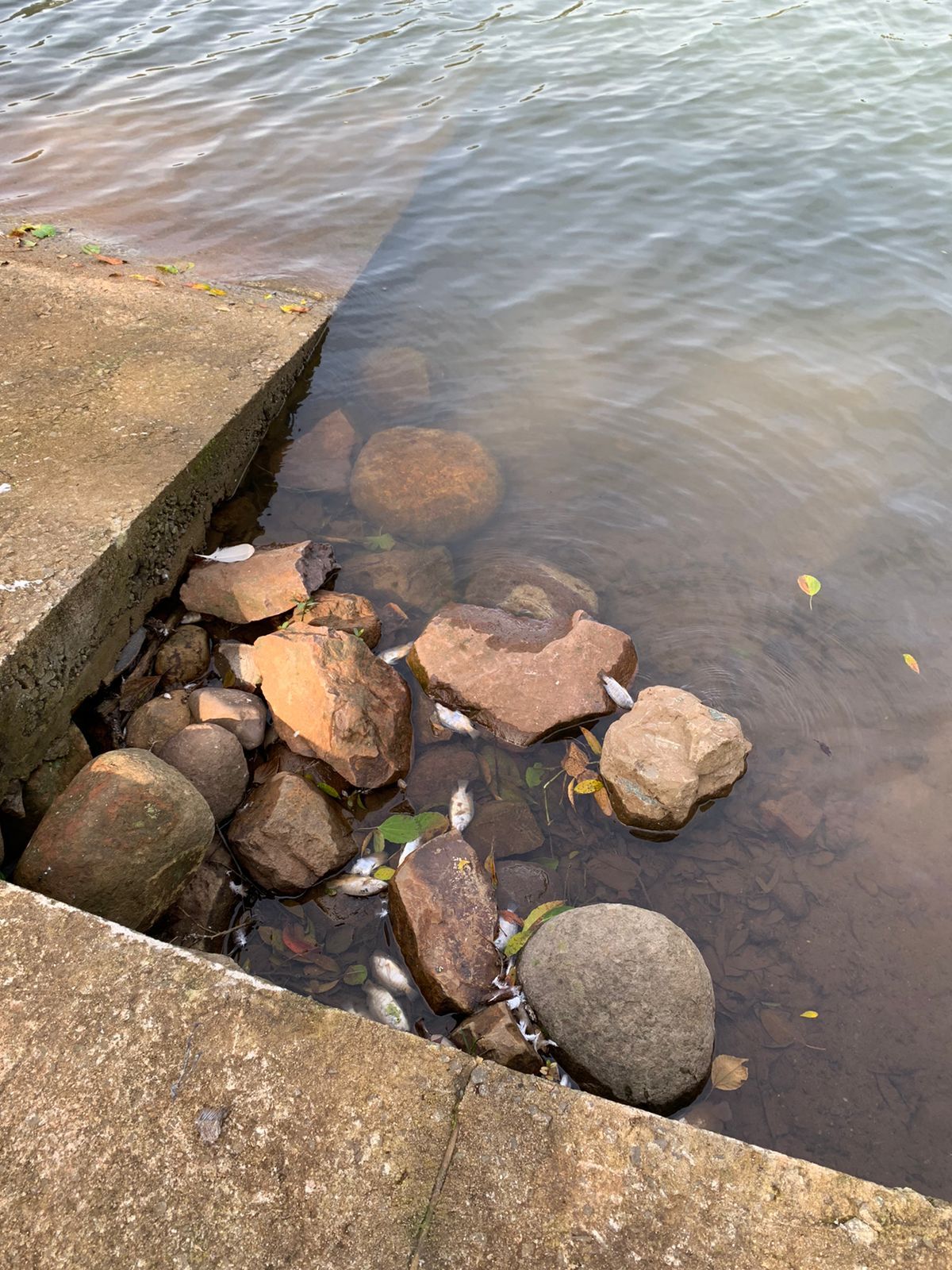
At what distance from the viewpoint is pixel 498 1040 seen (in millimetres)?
2898

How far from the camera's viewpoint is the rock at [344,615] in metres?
4.27

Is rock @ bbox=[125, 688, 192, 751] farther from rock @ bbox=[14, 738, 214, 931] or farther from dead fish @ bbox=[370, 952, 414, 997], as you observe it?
dead fish @ bbox=[370, 952, 414, 997]

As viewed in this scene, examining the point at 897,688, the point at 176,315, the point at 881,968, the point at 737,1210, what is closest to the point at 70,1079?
the point at 737,1210

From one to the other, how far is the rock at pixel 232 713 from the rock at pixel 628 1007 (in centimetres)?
162

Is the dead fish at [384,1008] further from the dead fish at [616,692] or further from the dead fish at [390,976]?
the dead fish at [616,692]

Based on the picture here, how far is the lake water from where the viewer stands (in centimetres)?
356

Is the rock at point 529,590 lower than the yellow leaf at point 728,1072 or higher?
higher

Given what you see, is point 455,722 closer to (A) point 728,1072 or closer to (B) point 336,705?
(B) point 336,705

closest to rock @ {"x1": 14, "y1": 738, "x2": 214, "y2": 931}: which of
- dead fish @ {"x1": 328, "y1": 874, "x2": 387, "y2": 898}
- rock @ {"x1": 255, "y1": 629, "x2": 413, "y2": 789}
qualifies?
dead fish @ {"x1": 328, "y1": 874, "x2": 387, "y2": 898}

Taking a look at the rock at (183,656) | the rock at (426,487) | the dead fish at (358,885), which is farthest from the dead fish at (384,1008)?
the rock at (426,487)

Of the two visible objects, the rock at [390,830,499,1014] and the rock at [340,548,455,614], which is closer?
the rock at [390,830,499,1014]

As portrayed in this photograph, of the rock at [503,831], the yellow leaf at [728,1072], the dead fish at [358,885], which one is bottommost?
the yellow leaf at [728,1072]

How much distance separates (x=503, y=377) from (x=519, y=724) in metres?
3.36

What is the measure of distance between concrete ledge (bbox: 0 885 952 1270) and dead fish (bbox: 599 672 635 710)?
7.17ft
